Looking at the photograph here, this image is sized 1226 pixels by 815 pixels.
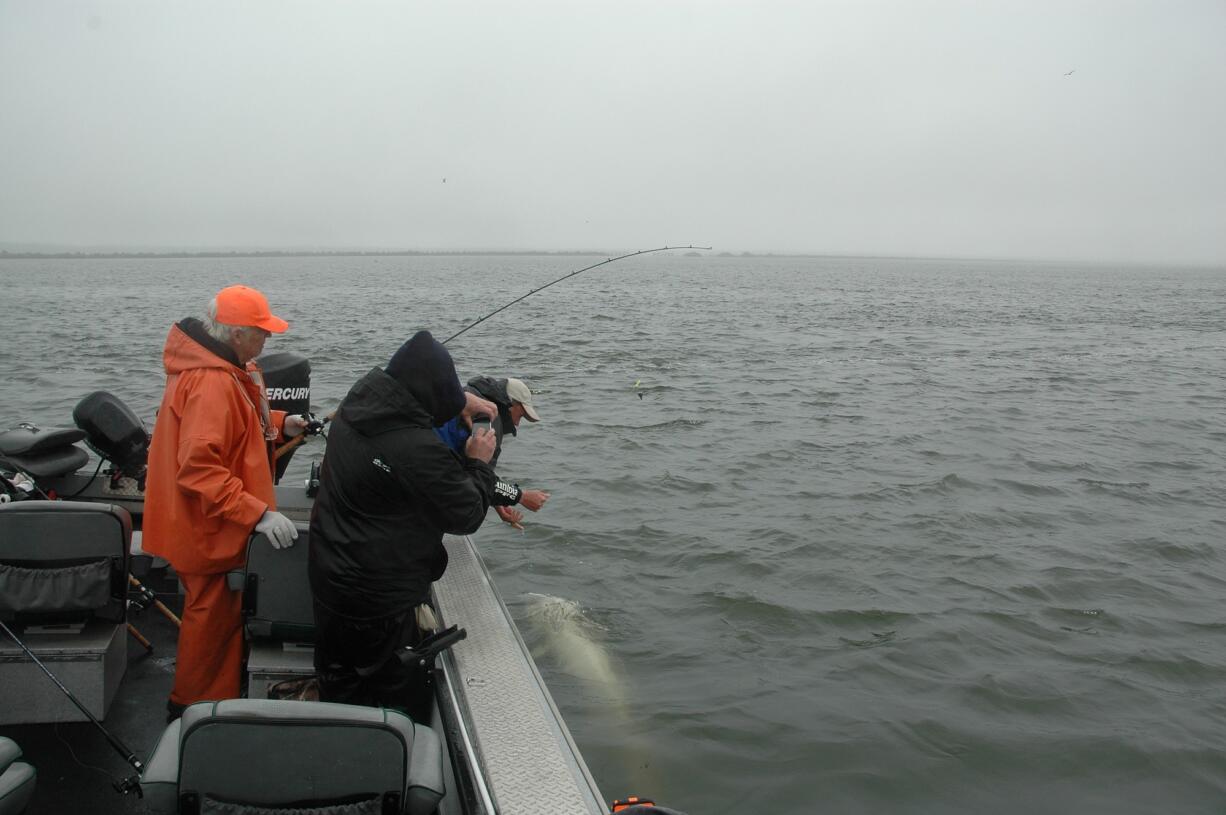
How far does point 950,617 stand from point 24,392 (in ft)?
53.8

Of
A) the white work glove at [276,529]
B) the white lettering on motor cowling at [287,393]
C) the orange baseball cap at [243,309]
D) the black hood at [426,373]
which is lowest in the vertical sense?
the white work glove at [276,529]

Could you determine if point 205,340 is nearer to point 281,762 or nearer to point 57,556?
point 57,556

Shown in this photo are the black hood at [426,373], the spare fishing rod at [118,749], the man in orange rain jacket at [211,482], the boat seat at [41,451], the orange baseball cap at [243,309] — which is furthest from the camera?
the boat seat at [41,451]

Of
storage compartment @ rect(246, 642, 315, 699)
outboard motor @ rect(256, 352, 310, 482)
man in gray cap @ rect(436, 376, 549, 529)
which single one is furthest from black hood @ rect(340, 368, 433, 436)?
outboard motor @ rect(256, 352, 310, 482)

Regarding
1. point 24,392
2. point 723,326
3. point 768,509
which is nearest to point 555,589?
point 768,509

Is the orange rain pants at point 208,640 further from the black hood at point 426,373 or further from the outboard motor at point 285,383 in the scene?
the outboard motor at point 285,383

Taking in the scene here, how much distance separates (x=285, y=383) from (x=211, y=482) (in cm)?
249

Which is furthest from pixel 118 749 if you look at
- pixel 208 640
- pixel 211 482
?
pixel 211 482

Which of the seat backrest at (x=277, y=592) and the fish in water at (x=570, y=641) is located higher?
the seat backrest at (x=277, y=592)

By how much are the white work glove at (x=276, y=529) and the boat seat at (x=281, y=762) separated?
1.21m

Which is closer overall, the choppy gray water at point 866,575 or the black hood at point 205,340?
the black hood at point 205,340

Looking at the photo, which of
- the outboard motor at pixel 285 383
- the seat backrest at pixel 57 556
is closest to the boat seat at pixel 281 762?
the seat backrest at pixel 57 556

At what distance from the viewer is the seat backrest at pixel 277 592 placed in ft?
12.0

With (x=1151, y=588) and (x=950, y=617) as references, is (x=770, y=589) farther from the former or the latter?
(x=1151, y=588)
